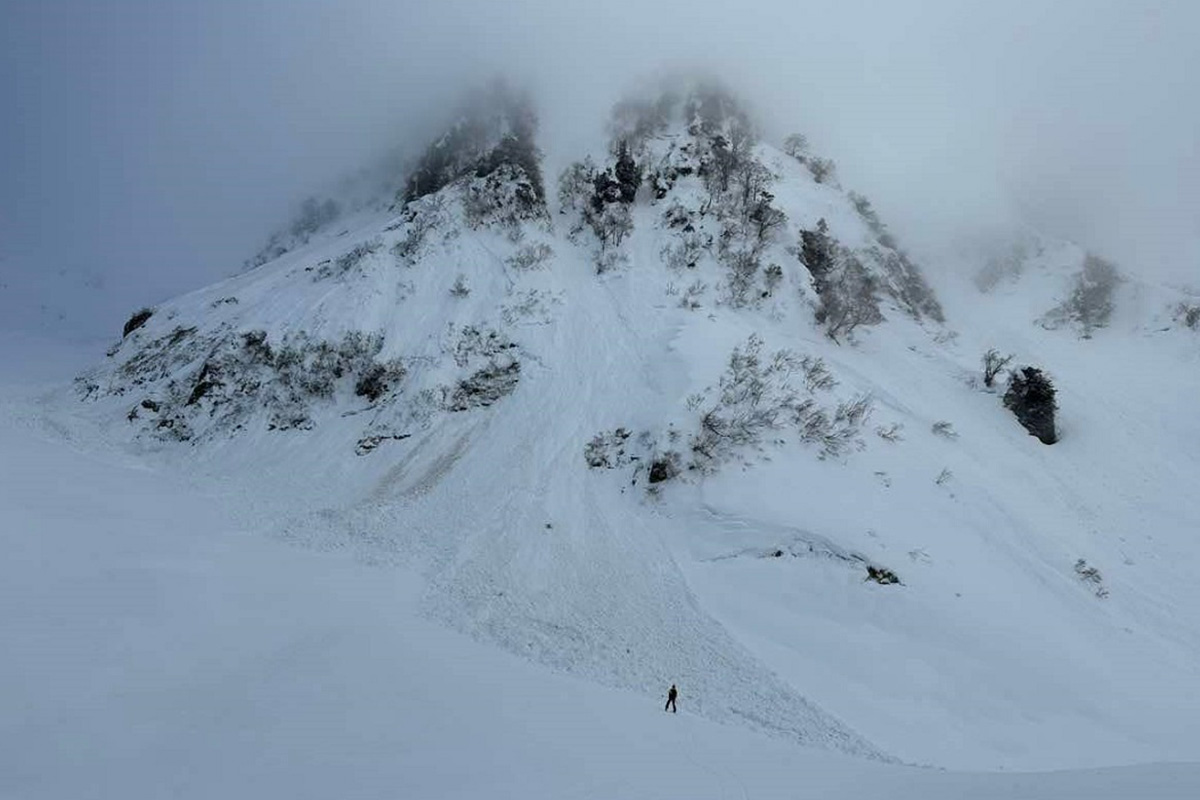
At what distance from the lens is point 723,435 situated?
25.7 metres

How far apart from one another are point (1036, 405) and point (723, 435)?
1787 cm

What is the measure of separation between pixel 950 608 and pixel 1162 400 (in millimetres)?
25943

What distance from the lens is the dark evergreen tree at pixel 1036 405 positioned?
31047mm

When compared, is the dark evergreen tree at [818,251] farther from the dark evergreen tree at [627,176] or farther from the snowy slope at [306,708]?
the snowy slope at [306,708]

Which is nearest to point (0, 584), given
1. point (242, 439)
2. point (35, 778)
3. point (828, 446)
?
point (35, 778)

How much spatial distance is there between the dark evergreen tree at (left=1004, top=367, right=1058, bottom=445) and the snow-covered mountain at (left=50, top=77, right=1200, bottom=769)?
0.93 m

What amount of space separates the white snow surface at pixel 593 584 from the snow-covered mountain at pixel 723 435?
0.16 metres

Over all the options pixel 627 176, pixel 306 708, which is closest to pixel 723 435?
pixel 306 708

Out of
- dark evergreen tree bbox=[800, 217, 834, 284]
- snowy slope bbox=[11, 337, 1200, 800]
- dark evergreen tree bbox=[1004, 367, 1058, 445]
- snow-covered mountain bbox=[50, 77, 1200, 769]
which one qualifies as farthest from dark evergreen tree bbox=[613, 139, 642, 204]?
snowy slope bbox=[11, 337, 1200, 800]

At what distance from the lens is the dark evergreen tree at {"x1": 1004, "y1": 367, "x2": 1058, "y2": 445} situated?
3105 centimetres

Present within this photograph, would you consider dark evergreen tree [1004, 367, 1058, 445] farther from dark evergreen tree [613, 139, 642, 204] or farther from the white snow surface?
Result: dark evergreen tree [613, 139, 642, 204]

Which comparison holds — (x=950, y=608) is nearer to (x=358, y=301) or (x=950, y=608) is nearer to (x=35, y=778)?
(x=35, y=778)

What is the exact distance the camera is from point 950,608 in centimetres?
1947

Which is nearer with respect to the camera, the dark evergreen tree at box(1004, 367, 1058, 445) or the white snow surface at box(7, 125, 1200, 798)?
the white snow surface at box(7, 125, 1200, 798)
